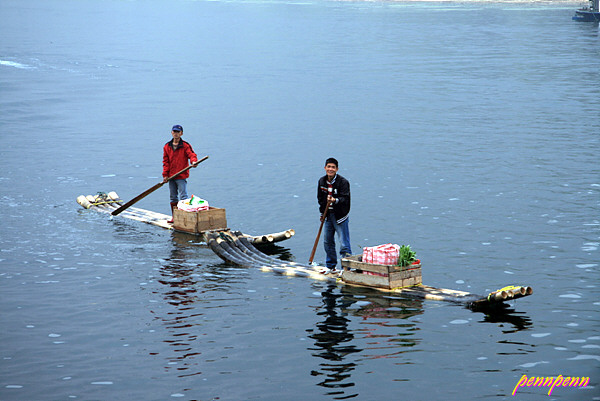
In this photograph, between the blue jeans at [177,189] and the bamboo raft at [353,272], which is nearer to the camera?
the bamboo raft at [353,272]

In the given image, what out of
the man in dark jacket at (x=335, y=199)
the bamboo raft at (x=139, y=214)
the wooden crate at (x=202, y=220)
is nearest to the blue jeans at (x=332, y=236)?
the man in dark jacket at (x=335, y=199)

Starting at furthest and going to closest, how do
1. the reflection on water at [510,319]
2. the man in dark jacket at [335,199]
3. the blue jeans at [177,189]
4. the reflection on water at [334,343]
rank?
the blue jeans at [177,189] → the man in dark jacket at [335,199] → the reflection on water at [510,319] → the reflection on water at [334,343]

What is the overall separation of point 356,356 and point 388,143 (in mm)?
26241

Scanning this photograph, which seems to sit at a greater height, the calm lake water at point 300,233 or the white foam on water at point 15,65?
the white foam on water at point 15,65

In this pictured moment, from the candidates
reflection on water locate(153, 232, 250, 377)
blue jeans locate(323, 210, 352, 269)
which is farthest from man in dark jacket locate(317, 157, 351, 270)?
reflection on water locate(153, 232, 250, 377)

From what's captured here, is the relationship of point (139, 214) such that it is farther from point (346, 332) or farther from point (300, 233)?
point (346, 332)

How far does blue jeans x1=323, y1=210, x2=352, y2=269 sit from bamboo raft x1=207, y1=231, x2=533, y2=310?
33 centimetres

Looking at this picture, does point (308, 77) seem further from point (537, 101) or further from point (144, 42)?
point (144, 42)

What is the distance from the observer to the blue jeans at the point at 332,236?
62.6 feet

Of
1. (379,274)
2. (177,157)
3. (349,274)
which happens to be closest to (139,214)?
(177,157)

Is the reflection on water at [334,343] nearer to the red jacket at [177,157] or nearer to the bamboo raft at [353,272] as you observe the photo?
the bamboo raft at [353,272]

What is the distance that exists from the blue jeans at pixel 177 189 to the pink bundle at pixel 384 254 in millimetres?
7797

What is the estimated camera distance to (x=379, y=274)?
1809cm

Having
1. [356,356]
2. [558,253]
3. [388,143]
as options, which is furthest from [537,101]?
[356,356]
